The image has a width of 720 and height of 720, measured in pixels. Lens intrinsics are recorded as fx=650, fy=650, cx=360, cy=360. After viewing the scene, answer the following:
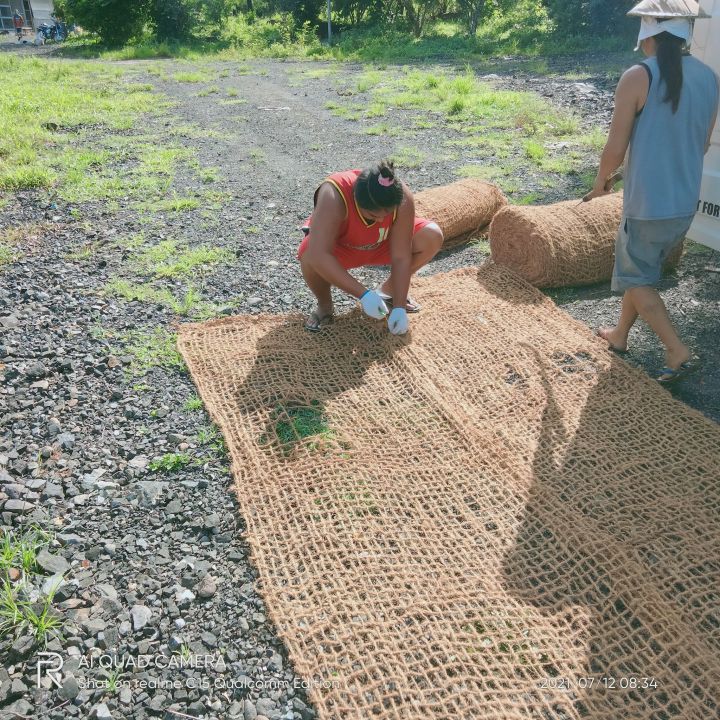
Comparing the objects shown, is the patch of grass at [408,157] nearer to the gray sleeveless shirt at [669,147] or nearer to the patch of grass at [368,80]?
the gray sleeveless shirt at [669,147]

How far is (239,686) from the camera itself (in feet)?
6.03

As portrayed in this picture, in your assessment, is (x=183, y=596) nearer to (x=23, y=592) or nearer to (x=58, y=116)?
(x=23, y=592)

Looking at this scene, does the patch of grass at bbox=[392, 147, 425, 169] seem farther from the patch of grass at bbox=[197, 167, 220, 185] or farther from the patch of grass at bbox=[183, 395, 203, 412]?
the patch of grass at bbox=[183, 395, 203, 412]

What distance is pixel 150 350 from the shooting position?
3422mm

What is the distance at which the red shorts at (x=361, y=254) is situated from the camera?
344 cm

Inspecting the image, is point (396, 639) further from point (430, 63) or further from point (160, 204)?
point (430, 63)

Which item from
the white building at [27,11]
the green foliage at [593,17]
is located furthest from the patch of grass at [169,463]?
the white building at [27,11]

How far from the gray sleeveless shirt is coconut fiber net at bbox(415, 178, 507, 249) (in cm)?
169

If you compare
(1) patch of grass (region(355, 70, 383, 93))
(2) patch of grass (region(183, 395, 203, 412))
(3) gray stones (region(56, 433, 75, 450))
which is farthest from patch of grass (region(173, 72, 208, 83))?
(3) gray stones (region(56, 433, 75, 450))

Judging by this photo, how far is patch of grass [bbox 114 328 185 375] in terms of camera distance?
3.29 meters

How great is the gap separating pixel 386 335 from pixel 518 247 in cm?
119

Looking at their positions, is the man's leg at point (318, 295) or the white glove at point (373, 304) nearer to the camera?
the white glove at point (373, 304)

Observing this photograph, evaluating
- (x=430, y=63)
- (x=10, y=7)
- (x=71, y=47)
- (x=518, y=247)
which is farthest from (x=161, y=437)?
(x=10, y=7)

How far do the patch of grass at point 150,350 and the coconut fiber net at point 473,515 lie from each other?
96 mm
